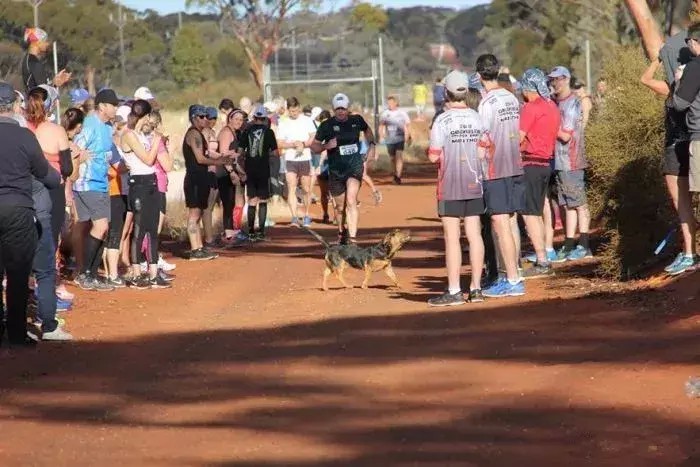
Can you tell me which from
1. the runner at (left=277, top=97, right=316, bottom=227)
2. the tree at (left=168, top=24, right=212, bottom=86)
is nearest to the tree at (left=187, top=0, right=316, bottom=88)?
the tree at (left=168, top=24, right=212, bottom=86)

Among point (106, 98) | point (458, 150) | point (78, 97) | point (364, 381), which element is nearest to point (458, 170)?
point (458, 150)

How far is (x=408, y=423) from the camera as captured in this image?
344 inches

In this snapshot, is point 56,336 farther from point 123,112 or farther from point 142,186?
point 123,112

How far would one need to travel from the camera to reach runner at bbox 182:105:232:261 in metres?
19.7

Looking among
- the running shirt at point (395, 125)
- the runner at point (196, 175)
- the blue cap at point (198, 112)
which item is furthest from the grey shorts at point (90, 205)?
the running shirt at point (395, 125)

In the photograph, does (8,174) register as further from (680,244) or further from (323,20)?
(323,20)

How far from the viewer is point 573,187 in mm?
16797

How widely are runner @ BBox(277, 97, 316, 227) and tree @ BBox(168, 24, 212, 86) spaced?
5497 cm

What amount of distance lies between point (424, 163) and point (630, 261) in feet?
103

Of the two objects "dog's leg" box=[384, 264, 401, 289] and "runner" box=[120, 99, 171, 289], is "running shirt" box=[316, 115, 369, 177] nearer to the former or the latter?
"runner" box=[120, 99, 171, 289]

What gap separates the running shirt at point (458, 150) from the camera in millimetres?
13586

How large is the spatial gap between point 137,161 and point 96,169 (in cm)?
85

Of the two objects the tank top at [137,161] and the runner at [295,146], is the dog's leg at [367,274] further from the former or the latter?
the runner at [295,146]

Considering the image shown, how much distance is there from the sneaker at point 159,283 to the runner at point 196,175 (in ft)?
9.67
